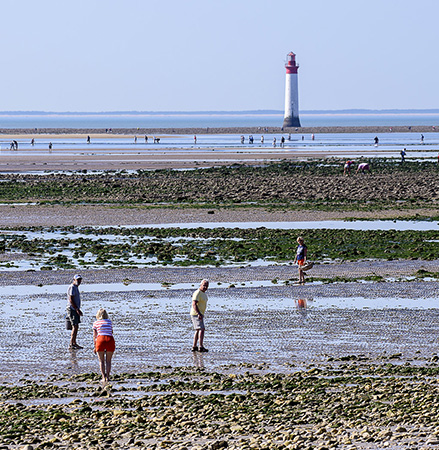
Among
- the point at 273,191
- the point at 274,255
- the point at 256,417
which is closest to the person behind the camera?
the point at 256,417

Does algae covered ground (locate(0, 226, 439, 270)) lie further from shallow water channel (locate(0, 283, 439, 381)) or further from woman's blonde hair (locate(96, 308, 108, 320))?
woman's blonde hair (locate(96, 308, 108, 320))

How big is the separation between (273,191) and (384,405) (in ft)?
129

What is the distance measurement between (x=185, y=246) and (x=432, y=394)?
19.5 meters

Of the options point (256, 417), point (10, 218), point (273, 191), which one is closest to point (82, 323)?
point (256, 417)

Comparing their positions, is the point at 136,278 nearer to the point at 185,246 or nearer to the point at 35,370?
the point at 185,246

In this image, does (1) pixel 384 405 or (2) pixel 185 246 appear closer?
(1) pixel 384 405

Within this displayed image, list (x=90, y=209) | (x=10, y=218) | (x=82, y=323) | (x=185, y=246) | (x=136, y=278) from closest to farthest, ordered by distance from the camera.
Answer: (x=82, y=323)
(x=136, y=278)
(x=185, y=246)
(x=10, y=218)
(x=90, y=209)

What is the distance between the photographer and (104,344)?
15844mm

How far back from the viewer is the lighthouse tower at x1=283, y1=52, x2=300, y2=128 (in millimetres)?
180500

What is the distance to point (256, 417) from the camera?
42.8ft

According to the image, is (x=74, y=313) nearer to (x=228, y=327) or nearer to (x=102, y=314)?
(x=102, y=314)

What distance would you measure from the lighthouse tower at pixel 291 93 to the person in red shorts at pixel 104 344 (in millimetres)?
166956

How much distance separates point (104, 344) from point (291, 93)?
17402 centimetres

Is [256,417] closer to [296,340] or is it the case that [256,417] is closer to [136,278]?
[296,340]
